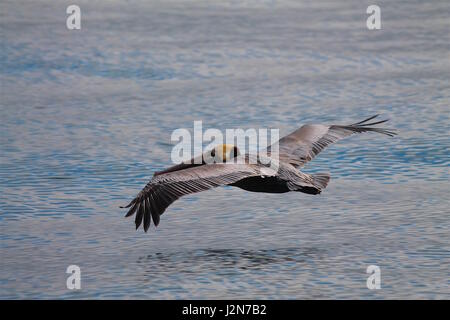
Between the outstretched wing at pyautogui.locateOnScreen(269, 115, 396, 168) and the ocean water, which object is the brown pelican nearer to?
the outstretched wing at pyautogui.locateOnScreen(269, 115, 396, 168)

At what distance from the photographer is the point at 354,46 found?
1303 centimetres

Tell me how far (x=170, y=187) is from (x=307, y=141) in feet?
6.37

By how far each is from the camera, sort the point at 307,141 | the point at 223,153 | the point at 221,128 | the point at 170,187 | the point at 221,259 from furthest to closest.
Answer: the point at 221,128 → the point at 307,141 → the point at 223,153 → the point at 221,259 → the point at 170,187

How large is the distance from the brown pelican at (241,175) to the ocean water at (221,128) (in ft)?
1.23

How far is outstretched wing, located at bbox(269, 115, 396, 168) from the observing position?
26.9 feet

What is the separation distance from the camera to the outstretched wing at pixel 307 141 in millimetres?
8191

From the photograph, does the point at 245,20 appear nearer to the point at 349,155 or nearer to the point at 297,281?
the point at 349,155

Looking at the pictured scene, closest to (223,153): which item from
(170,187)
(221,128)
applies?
(170,187)

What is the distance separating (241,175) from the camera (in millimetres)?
7141

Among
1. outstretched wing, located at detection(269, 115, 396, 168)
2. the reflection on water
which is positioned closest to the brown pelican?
outstretched wing, located at detection(269, 115, 396, 168)

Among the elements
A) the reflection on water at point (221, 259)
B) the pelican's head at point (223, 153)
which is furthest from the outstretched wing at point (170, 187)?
the pelican's head at point (223, 153)

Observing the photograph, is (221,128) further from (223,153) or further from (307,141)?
(223,153)

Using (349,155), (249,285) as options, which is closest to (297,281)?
(249,285)

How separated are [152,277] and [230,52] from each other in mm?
6549
